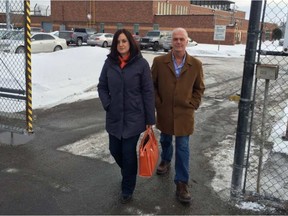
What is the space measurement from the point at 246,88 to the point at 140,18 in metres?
45.9

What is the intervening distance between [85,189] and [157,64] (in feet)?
5.44

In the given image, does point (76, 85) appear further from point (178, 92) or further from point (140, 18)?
point (140, 18)

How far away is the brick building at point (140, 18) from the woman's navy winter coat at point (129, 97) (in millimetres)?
42504

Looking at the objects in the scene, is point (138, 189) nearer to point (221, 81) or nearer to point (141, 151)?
point (141, 151)

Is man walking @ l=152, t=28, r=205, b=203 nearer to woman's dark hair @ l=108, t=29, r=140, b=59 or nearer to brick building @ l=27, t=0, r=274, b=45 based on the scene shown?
woman's dark hair @ l=108, t=29, r=140, b=59

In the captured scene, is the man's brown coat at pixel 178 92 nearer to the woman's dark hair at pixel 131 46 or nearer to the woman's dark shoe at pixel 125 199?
the woman's dark hair at pixel 131 46

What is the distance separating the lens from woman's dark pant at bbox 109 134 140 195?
3.73 metres

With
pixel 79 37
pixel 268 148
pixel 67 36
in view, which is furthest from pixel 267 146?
pixel 79 37

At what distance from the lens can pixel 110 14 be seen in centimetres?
4997

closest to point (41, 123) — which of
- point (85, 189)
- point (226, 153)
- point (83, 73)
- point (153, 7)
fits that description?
point (85, 189)

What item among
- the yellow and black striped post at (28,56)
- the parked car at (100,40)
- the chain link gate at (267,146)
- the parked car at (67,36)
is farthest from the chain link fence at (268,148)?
the parked car at (67,36)

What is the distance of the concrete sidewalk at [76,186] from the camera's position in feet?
12.1

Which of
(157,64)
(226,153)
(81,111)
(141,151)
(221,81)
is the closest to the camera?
(141,151)

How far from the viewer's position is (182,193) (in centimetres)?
386
